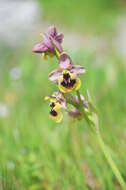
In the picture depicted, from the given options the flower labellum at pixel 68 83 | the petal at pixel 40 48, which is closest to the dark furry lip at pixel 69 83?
the flower labellum at pixel 68 83

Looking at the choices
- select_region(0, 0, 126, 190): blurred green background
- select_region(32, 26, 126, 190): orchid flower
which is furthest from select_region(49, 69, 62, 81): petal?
select_region(0, 0, 126, 190): blurred green background

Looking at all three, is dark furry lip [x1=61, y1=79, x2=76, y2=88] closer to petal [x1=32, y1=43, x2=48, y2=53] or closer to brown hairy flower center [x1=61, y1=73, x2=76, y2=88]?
brown hairy flower center [x1=61, y1=73, x2=76, y2=88]

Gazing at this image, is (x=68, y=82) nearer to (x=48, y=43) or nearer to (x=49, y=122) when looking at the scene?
(x=48, y=43)

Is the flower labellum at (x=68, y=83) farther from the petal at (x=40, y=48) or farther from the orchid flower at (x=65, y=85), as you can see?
the petal at (x=40, y=48)

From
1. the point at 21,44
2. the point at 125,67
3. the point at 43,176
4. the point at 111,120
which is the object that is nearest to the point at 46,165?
the point at 43,176

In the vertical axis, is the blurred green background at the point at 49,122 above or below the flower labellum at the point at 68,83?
below

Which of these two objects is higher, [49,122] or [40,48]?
[40,48]

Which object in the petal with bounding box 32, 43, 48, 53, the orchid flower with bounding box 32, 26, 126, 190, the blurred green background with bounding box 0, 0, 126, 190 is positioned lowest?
the blurred green background with bounding box 0, 0, 126, 190

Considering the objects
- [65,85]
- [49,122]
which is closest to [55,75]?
[65,85]
